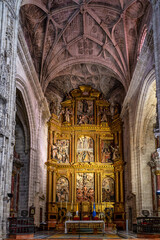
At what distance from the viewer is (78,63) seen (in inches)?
1000

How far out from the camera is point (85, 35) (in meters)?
23.3

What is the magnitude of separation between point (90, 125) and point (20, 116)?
7.86m

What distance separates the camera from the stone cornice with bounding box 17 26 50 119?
1718 centimetres

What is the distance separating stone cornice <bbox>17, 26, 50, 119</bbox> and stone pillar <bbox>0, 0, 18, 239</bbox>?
2438mm

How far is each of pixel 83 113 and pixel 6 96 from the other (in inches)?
593

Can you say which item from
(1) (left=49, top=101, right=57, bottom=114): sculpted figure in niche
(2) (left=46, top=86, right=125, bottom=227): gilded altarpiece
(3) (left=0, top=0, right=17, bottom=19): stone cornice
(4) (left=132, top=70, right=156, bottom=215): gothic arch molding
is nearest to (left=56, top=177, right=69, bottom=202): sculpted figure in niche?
(2) (left=46, top=86, right=125, bottom=227): gilded altarpiece

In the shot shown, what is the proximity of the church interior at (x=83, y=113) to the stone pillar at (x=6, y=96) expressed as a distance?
0.12 metres

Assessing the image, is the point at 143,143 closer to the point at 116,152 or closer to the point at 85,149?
the point at 116,152

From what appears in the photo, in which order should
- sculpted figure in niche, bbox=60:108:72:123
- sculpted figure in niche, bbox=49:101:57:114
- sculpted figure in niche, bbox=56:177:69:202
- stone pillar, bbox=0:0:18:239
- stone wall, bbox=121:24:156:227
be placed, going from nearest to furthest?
stone pillar, bbox=0:0:18:239
stone wall, bbox=121:24:156:227
sculpted figure in niche, bbox=56:177:69:202
sculpted figure in niche, bbox=49:101:57:114
sculpted figure in niche, bbox=60:108:72:123

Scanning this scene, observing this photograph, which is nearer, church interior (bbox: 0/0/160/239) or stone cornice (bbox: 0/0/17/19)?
stone cornice (bbox: 0/0/17/19)

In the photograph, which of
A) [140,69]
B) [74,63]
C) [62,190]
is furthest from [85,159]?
[140,69]

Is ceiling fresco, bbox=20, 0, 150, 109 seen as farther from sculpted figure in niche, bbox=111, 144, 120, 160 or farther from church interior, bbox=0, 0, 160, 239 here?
sculpted figure in niche, bbox=111, 144, 120, 160

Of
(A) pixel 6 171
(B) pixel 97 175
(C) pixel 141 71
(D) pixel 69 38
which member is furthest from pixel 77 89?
(A) pixel 6 171

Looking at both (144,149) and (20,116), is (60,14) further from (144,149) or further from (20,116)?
(144,149)
